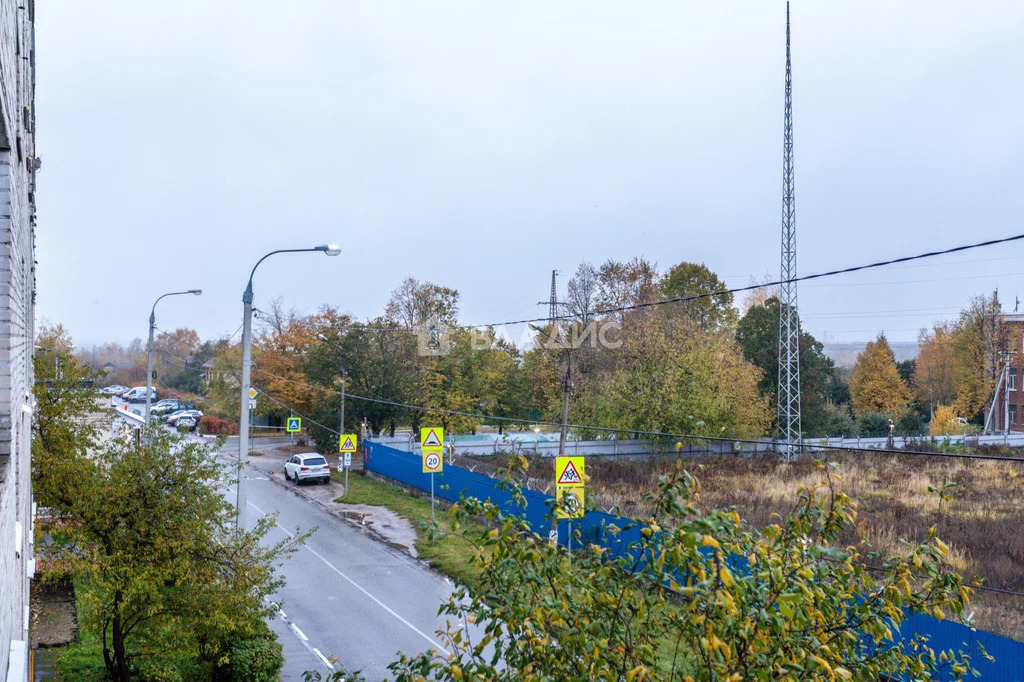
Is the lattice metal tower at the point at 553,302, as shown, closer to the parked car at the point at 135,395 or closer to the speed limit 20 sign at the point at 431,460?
the speed limit 20 sign at the point at 431,460

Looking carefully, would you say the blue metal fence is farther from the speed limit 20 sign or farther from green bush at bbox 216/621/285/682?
green bush at bbox 216/621/285/682

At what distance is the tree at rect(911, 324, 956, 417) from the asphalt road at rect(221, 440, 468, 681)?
5432 cm

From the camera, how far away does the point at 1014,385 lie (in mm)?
71000

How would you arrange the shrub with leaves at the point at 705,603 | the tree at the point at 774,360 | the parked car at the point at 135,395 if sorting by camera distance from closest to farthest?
the shrub with leaves at the point at 705,603, the tree at the point at 774,360, the parked car at the point at 135,395

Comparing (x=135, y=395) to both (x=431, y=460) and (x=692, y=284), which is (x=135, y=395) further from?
(x=431, y=460)

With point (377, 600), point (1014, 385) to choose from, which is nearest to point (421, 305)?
point (377, 600)

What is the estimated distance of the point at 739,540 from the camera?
170 inches

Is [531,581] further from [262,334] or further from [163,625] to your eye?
[262,334]

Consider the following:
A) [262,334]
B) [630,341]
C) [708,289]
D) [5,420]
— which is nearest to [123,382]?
[262,334]

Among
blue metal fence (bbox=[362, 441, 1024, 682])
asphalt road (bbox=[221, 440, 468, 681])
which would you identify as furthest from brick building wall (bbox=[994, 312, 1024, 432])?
asphalt road (bbox=[221, 440, 468, 681])

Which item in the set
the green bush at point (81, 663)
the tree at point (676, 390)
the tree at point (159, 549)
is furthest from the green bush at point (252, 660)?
the tree at point (676, 390)

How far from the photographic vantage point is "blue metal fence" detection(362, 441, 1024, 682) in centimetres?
905

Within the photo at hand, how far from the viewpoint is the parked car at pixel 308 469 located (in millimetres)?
35312

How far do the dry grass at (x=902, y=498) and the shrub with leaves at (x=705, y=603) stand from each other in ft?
28.9
